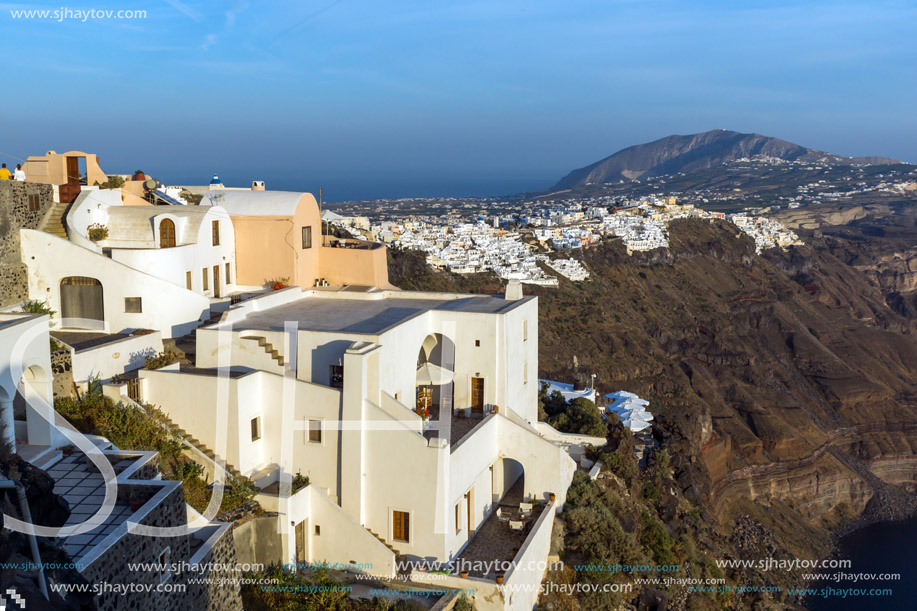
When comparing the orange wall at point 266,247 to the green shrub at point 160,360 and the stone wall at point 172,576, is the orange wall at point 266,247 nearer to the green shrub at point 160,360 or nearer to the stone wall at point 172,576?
the green shrub at point 160,360

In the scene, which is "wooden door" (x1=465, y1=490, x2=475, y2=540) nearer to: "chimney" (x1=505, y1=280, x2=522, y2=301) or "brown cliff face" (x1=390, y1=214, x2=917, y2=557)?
"chimney" (x1=505, y1=280, x2=522, y2=301)

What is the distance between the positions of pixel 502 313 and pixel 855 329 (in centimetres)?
6795

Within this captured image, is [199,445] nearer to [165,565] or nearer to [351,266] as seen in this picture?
[165,565]

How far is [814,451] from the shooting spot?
48.4 meters

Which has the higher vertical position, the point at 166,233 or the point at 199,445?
the point at 166,233

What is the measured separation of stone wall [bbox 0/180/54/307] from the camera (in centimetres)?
1530

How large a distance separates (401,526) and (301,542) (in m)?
1.73

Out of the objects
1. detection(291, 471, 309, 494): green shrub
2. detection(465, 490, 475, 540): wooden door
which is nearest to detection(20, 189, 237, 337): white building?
detection(291, 471, 309, 494): green shrub

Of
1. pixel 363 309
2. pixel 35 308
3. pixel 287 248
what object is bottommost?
pixel 363 309

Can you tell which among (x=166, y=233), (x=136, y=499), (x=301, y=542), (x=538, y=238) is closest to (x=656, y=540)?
(x=301, y=542)

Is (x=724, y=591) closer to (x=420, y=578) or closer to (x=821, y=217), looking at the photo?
(x=420, y=578)

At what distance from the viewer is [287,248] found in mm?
20062

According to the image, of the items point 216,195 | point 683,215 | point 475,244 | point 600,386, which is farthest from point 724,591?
point 683,215

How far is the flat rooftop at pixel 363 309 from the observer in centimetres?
1556
